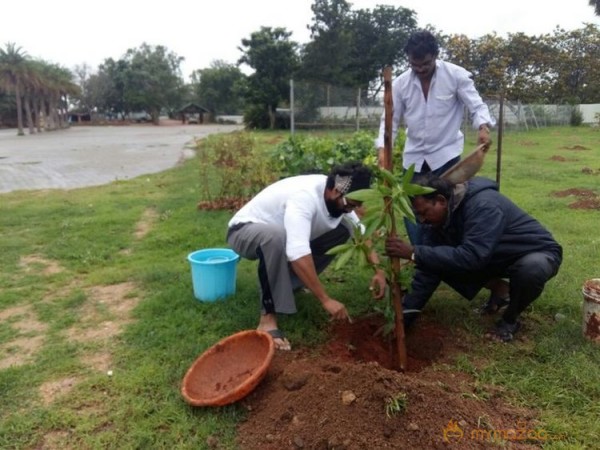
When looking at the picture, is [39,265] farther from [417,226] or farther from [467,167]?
[467,167]

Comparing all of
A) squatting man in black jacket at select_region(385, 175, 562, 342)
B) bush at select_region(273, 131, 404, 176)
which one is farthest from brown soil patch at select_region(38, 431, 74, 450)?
bush at select_region(273, 131, 404, 176)

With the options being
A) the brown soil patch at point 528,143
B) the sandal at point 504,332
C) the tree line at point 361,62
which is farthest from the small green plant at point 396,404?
the tree line at point 361,62

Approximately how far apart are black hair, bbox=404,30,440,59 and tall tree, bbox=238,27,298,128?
27.1 metres

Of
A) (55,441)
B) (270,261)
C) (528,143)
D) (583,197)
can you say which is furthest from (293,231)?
(528,143)

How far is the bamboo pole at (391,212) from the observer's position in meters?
2.27

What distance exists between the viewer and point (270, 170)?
6957 mm

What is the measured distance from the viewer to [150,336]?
3.14m

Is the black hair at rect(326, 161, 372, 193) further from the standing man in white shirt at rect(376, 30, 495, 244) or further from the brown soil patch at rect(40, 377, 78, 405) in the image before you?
the brown soil patch at rect(40, 377, 78, 405)

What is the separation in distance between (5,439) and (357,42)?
136 ft

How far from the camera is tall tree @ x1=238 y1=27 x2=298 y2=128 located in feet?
98.9

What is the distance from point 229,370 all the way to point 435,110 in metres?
2.14

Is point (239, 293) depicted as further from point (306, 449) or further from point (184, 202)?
point (184, 202)

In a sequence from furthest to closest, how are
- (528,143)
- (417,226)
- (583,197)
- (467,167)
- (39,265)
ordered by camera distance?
(528,143) < (583,197) < (39,265) < (417,226) < (467,167)

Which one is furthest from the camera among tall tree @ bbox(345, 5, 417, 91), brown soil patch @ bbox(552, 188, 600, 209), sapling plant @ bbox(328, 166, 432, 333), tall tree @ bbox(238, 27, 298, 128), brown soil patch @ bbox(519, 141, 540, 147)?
tall tree @ bbox(345, 5, 417, 91)
